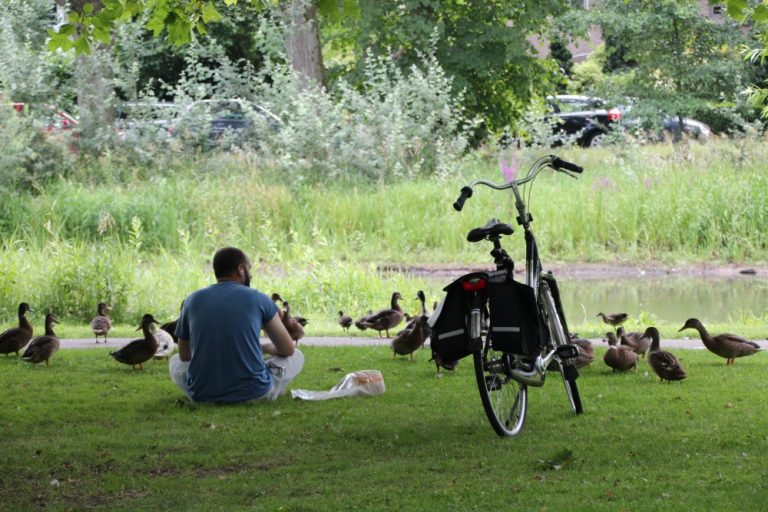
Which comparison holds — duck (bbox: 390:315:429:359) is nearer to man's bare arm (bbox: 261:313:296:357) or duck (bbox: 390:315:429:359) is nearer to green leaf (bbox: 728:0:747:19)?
man's bare arm (bbox: 261:313:296:357)

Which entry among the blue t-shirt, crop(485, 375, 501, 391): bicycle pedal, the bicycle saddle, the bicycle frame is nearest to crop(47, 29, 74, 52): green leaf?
the blue t-shirt

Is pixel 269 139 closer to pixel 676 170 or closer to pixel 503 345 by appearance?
pixel 676 170

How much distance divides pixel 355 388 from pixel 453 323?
252 centimetres

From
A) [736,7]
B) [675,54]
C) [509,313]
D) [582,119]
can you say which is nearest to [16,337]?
[509,313]

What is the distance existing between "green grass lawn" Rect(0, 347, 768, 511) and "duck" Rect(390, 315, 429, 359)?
0.63m

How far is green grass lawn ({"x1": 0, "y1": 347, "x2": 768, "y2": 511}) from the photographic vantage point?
6.91 metres

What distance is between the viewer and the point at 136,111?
90.2 feet

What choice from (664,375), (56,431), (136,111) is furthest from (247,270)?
(136,111)

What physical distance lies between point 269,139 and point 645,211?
8.63 meters

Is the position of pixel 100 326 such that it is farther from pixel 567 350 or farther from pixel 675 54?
pixel 675 54

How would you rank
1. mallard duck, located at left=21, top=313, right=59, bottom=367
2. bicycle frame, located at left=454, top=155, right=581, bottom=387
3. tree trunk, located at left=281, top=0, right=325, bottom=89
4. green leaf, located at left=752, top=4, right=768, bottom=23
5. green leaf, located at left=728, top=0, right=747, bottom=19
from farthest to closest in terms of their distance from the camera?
tree trunk, located at left=281, top=0, right=325, bottom=89
mallard duck, located at left=21, top=313, right=59, bottom=367
green leaf, located at left=752, top=4, right=768, bottom=23
green leaf, located at left=728, top=0, right=747, bottom=19
bicycle frame, located at left=454, top=155, right=581, bottom=387

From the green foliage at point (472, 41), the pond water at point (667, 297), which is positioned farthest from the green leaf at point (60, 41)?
the green foliage at point (472, 41)

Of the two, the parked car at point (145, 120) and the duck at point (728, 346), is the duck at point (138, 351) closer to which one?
the duck at point (728, 346)

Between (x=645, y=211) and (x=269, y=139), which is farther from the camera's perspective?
(x=269, y=139)
